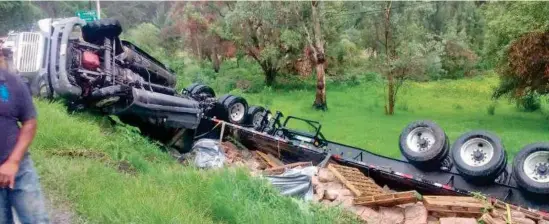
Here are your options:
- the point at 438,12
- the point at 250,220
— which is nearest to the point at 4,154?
the point at 250,220

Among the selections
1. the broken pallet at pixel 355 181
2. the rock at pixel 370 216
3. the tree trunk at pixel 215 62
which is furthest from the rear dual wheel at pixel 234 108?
the tree trunk at pixel 215 62

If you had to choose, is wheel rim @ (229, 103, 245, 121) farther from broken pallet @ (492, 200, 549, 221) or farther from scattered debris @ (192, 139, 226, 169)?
broken pallet @ (492, 200, 549, 221)

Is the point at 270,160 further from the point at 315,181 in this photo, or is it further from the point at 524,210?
the point at 524,210

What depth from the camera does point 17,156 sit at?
3.10m

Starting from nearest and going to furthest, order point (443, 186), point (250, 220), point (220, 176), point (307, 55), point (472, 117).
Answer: point (250, 220)
point (220, 176)
point (443, 186)
point (472, 117)
point (307, 55)

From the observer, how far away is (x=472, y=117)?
22.9m

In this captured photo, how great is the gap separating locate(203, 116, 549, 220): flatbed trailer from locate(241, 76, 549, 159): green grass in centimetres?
564

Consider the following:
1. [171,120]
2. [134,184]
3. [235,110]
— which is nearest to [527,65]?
[235,110]

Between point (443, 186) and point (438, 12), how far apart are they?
112 ft

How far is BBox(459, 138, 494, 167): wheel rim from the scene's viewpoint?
848cm

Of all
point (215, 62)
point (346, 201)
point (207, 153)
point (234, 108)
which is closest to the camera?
point (346, 201)

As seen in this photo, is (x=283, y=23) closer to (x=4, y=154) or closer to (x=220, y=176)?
(x=220, y=176)

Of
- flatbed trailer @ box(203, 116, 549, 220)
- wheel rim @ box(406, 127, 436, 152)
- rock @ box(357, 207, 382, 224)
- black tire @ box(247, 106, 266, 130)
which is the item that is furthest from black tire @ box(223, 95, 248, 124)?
rock @ box(357, 207, 382, 224)

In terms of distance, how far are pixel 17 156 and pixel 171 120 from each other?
6.29 m
